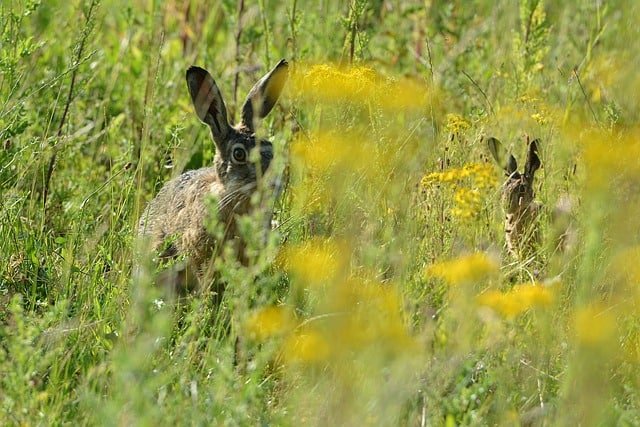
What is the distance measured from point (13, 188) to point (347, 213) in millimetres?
1369

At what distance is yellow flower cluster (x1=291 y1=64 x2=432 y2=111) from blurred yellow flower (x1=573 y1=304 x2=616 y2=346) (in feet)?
4.27

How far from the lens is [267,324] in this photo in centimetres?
338

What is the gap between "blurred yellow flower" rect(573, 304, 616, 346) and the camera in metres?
3.17

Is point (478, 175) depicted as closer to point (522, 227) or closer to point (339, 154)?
point (339, 154)

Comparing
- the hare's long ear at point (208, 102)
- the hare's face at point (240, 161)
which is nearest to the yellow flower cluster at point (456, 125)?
the hare's face at point (240, 161)

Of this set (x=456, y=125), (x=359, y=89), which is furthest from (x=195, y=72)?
(x=456, y=125)

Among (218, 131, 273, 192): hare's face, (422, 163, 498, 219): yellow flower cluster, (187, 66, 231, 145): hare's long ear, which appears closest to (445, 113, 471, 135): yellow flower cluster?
(422, 163, 498, 219): yellow flower cluster

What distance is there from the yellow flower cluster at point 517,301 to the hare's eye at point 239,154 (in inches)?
71.4

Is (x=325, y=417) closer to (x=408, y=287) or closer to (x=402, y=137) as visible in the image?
(x=408, y=287)

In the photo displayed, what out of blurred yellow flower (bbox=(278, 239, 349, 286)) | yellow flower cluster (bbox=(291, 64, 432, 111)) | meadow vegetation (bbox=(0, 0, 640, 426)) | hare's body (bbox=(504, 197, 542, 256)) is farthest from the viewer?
hare's body (bbox=(504, 197, 542, 256))

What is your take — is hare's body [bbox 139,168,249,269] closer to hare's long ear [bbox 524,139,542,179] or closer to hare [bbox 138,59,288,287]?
hare [bbox 138,59,288,287]

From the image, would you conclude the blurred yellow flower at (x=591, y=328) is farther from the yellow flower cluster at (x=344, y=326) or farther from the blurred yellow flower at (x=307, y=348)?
the blurred yellow flower at (x=307, y=348)

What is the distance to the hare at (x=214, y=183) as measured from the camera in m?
4.96

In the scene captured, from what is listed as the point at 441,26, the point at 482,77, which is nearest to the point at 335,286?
the point at 482,77
